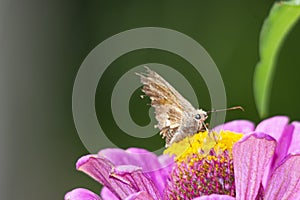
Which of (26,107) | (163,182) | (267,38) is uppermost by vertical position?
(267,38)

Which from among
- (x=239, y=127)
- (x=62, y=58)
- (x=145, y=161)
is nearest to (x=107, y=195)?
(x=145, y=161)

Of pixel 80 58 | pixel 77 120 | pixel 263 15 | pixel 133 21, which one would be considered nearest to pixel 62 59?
pixel 80 58

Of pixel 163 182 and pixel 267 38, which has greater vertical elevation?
pixel 267 38

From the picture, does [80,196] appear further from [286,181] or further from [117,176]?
[286,181]

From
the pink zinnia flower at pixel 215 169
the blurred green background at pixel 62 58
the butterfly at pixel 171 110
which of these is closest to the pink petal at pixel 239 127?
the pink zinnia flower at pixel 215 169

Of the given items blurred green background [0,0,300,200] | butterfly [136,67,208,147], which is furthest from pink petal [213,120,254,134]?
blurred green background [0,0,300,200]

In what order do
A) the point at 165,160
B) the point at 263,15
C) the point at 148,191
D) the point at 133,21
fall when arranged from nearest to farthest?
the point at 148,191 < the point at 165,160 < the point at 263,15 < the point at 133,21

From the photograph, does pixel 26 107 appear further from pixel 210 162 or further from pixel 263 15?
pixel 210 162
